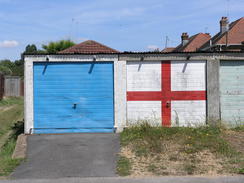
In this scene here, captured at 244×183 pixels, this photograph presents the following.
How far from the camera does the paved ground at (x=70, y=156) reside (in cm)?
722

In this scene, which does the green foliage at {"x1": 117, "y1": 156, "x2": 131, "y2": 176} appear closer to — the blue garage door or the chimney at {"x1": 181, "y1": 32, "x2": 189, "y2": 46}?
the blue garage door

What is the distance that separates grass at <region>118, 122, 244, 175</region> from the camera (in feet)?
24.4

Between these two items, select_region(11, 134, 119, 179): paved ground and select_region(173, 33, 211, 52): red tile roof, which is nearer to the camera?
select_region(11, 134, 119, 179): paved ground

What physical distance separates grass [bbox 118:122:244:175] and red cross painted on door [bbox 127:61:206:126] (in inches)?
34.8

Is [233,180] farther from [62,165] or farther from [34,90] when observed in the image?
[34,90]

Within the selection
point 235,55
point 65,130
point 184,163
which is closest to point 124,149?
point 184,163

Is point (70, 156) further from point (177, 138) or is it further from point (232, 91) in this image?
point (232, 91)

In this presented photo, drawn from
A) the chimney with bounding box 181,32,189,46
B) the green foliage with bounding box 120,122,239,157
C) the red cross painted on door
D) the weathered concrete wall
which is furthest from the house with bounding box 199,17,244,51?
the green foliage with bounding box 120,122,239,157

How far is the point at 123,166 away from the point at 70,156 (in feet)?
5.71

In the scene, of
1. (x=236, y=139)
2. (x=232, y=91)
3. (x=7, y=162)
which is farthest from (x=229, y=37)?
(x=7, y=162)

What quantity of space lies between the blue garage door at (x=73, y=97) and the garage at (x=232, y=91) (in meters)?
4.14

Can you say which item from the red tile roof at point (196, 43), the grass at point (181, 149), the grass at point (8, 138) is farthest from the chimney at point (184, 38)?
the grass at point (181, 149)

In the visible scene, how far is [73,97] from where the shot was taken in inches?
448

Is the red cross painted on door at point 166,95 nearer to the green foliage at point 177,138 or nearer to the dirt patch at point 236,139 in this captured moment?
the green foliage at point 177,138
